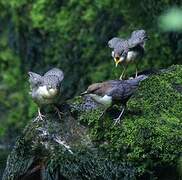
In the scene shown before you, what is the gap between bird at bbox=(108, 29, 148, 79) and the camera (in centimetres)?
674

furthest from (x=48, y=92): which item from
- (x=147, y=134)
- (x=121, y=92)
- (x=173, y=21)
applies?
(x=173, y=21)

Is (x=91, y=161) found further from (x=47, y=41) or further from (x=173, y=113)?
(x=47, y=41)

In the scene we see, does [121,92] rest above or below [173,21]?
below

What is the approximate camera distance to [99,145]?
5.52 m

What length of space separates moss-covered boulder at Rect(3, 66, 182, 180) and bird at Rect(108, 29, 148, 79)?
0.89m

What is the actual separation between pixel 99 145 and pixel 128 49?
1.67m

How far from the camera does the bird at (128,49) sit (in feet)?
22.1

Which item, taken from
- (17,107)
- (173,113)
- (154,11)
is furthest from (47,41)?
(173,113)

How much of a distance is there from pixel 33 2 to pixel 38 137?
18.7 ft

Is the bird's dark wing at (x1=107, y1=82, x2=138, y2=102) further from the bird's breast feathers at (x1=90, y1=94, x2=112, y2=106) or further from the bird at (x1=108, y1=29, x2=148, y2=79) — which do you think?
the bird at (x1=108, y1=29, x2=148, y2=79)

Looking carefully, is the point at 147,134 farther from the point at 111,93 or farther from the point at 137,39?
the point at 137,39

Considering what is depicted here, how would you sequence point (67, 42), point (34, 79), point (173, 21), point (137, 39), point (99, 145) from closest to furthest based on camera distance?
1. point (173, 21)
2. point (99, 145)
3. point (34, 79)
4. point (137, 39)
5. point (67, 42)

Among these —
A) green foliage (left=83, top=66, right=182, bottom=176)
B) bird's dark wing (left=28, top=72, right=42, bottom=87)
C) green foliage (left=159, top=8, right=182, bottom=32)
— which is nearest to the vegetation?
green foliage (left=83, top=66, right=182, bottom=176)

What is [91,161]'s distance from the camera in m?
5.41
